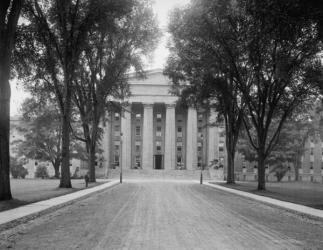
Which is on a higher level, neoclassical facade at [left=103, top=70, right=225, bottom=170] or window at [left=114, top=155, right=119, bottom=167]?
neoclassical facade at [left=103, top=70, right=225, bottom=170]

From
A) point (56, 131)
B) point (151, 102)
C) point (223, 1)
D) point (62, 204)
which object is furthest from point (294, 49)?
point (151, 102)

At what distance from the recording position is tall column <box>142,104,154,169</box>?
76250 mm

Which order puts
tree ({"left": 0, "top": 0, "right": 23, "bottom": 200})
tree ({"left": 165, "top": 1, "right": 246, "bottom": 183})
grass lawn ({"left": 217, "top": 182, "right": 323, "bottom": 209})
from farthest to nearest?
tree ({"left": 165, "top": 1, "right": 246, "bottom": 183}) → grass lawn ({"left": 217, "top": 182, "right": 323, "bottom": 209}) → tree ({"left": 0, "top": 0, "right": 23, "bottom": 200})

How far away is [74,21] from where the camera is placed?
25406mm

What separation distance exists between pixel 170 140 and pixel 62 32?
52769mm

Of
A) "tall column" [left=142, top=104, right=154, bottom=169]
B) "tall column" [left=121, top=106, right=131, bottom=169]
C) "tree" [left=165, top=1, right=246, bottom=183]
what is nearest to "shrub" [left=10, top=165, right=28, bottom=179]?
"tall column" [left=121, top=106, right=131, bottom=169]

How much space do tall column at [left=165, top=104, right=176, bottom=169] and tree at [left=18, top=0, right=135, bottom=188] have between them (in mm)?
49093

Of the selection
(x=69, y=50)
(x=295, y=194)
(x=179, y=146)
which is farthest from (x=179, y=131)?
(x=69, y=50)

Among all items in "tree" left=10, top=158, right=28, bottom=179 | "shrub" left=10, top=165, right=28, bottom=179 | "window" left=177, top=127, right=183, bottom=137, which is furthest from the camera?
"window" left=177, top=127, right=183, bottom=137

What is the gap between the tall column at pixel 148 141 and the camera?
250 ft

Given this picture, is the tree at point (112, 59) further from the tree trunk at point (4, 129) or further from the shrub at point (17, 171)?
the shrub at point (17, 171)

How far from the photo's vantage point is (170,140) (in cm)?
7725

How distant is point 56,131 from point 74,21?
35.4 metres

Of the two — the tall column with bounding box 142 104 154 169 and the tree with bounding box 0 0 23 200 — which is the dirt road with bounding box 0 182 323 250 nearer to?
the tree with bounding box 0 0 23 200
